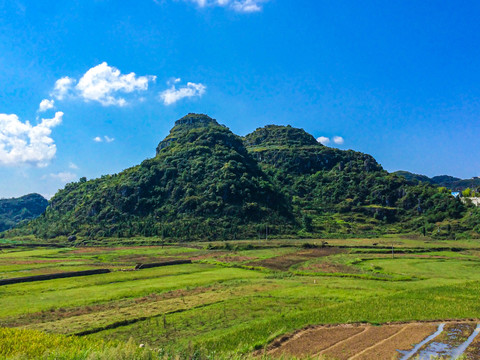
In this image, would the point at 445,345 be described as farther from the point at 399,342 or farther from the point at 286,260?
the point at 286,260

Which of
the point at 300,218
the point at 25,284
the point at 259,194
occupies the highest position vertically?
the point at 259,194

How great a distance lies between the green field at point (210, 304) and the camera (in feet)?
70.3

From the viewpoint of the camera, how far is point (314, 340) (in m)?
26.3

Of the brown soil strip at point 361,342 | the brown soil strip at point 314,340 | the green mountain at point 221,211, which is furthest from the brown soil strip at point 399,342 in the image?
the green mountain at point 221,211

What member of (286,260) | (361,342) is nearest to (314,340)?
(361,342)

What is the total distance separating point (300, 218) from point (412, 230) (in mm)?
51048

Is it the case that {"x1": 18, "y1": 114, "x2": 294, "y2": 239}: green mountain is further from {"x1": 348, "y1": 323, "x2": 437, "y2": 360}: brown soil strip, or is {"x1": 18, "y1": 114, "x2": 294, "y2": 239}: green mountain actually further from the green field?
{"x1": 348, "y1": 323, "x2": 437, "y2": 360}: brown soil strip

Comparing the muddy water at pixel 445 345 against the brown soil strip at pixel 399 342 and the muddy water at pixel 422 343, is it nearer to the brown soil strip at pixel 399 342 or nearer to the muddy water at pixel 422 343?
the muddy water at pixel 422 343

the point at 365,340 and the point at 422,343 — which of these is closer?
the point at 422,343

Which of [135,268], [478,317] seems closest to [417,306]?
[478,317]

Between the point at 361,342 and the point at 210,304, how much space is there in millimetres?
16496

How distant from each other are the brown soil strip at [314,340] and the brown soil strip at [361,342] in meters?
0.59

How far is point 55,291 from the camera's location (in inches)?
1769

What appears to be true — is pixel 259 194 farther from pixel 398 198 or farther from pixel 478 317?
pixel 478 317
